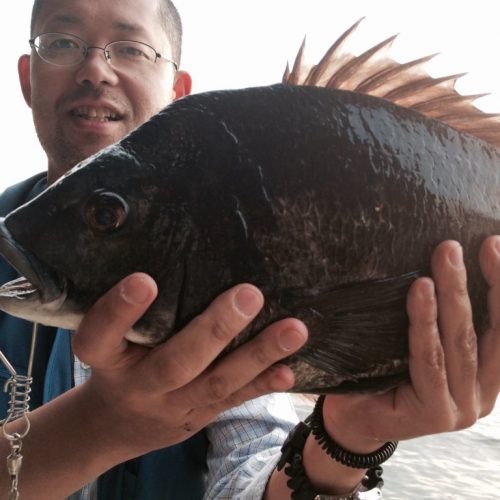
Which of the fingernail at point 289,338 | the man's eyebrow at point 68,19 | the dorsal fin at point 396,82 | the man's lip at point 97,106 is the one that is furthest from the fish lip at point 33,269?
the man's eyebrow at point 68,19

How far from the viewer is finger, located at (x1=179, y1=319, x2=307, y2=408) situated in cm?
137

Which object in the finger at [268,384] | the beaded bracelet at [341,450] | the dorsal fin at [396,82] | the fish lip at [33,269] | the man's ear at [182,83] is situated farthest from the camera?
the man's ear at [182,83]

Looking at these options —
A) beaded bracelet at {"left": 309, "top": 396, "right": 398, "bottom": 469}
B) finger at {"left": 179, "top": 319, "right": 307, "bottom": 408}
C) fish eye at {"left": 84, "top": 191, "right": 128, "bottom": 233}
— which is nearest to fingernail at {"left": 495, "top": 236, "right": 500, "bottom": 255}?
finger at {"left": 179, "top": 319, "right": 307, "bottom": 408}

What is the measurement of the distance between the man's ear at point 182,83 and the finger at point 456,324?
7.64ft

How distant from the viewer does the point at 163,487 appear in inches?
93.9

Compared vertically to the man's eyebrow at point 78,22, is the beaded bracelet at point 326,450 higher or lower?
lower

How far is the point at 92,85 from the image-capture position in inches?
109

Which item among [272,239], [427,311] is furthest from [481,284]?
[272,239]

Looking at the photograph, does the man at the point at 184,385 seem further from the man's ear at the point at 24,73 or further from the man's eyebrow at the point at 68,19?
the man's ear at the point at 24,73

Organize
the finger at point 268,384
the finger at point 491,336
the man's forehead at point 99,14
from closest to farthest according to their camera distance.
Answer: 1. the finger at point 268,384
2. the finger at point 491,336
3. the man's forehead at point 99,14

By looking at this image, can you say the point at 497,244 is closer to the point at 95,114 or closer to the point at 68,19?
the point at 95,114

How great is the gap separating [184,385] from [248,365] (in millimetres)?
205

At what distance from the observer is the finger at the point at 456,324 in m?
1.49

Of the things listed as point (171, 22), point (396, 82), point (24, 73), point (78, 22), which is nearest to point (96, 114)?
point (78, 22)
